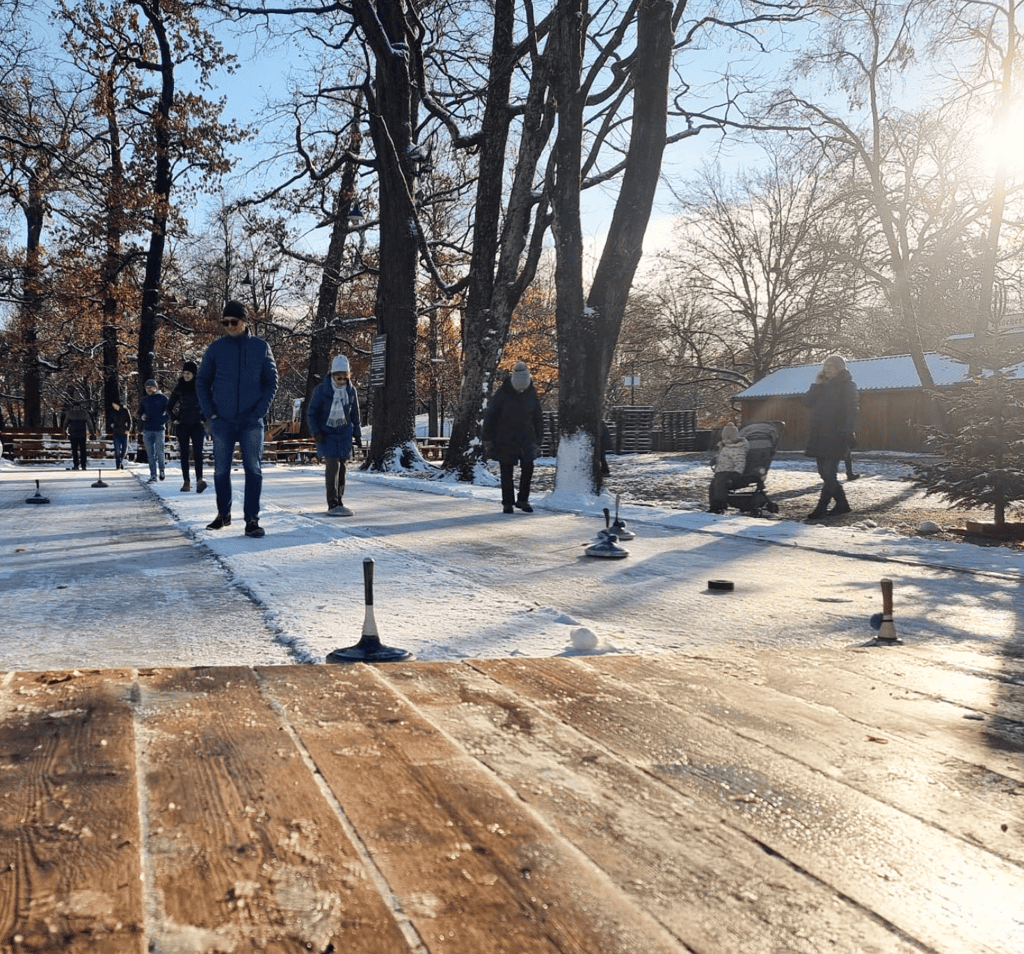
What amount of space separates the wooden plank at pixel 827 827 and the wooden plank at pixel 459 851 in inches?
18.6

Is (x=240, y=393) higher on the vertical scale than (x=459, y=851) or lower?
higher

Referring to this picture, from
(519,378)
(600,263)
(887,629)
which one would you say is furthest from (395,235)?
(887,629)

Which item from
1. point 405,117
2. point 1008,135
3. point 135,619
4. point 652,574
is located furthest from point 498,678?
point 1008,135

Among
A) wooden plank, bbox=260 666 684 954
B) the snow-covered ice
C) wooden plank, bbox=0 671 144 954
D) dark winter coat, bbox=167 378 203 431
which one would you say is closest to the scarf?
the snow-covered ice

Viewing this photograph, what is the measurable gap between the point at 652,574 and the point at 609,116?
1636 centimetres

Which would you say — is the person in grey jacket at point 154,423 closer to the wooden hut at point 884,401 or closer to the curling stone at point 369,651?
the curling stone at point 369,651

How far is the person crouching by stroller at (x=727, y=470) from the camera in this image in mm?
12891

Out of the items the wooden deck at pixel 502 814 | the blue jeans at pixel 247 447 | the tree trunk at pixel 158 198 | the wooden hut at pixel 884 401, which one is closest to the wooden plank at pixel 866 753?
the wooden deck at pixel 502 814

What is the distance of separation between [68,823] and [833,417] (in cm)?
1129

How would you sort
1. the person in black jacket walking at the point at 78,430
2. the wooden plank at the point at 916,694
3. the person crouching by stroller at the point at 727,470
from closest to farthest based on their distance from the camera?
the wooden plank at the point at 916,694 → the person crouching by stroller at the point at 727,470 → the person in black jacket walking at the point at 78,430

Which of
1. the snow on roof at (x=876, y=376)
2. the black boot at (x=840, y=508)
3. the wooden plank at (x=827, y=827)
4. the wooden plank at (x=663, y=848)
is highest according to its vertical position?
the snow on roof at (x=876, y=376)

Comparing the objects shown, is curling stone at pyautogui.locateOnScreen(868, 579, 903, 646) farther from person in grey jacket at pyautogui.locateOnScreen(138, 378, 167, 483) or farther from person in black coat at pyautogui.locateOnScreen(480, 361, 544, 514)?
person in grey jacket at pyautogui.locateOnScreen(138, 378, 167, 483)

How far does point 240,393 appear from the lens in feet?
29.1

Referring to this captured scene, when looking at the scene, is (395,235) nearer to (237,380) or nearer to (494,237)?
(494,237)
